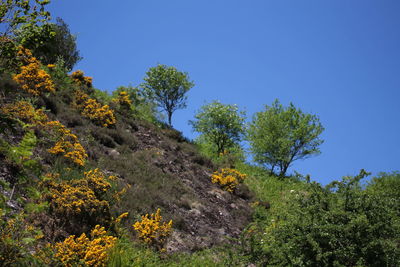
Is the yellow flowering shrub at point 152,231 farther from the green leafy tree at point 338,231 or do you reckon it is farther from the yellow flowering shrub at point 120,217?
the green leafy tree at point 338,231

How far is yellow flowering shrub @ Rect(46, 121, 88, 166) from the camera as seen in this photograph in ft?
39.0

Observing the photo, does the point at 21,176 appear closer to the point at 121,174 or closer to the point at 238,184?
the point at 121,174

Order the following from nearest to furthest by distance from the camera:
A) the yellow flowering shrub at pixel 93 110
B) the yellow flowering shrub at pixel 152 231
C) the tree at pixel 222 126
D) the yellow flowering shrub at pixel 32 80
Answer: the yellow flowering shrub at pixel 152 231 → the yellow flowering shrub at pixel 32 80 → the yellow flowering shrub at pixel 93 110 → the tree at pixel 222 126

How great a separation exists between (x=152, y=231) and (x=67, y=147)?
4738mm

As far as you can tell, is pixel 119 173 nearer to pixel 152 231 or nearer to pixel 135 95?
pixel 152 231

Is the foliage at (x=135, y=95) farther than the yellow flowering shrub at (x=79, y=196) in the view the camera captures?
Yes

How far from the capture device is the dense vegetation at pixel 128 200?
6.36 meters

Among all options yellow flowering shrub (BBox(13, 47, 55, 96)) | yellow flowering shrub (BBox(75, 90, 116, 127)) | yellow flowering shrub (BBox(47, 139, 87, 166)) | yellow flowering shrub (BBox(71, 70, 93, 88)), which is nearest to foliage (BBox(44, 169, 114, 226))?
yellow flowering shrub (BBox(47, 139, 87, 166))

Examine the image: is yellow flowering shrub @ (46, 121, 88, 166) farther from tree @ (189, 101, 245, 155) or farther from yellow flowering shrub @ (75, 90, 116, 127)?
tree @ (189, 101, 245, 155)

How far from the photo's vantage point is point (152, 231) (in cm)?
1040

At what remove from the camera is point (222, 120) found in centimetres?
3350

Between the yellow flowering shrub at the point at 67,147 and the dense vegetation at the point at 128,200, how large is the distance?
0.16 feet

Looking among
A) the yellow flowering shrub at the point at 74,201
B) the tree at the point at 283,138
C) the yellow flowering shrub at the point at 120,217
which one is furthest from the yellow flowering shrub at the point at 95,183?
the tree at the point at 283,138

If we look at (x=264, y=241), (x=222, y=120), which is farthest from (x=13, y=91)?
(x=222, y=120)
